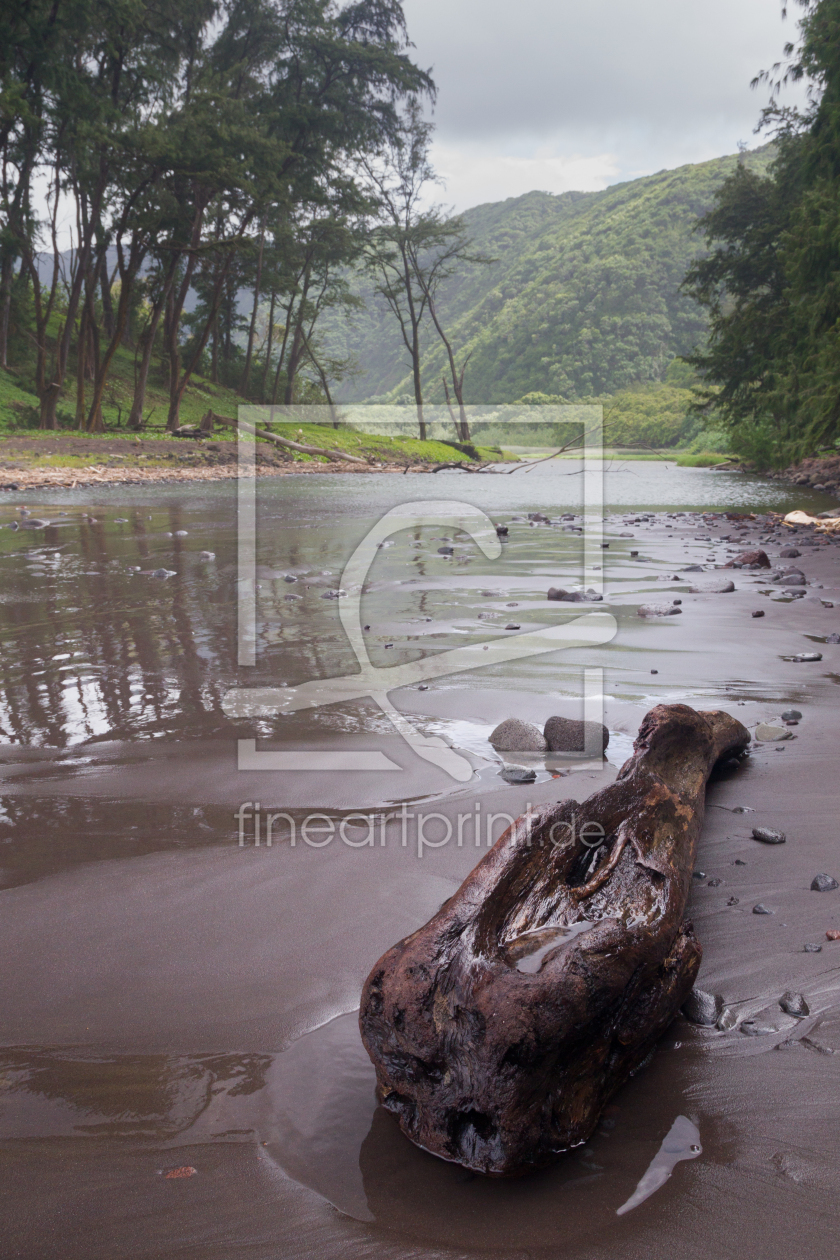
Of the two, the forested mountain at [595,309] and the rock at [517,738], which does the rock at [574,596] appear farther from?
the forested mountain at [595,309]

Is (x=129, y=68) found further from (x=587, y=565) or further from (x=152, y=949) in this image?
(x=152, y=949)

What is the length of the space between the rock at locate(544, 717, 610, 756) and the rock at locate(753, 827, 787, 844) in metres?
0.77

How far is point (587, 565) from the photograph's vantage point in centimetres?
792

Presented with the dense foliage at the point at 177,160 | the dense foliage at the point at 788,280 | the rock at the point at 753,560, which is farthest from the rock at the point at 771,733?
the dense foliage at the point at 177,160

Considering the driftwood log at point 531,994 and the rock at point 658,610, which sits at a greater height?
the rock at point 658,610

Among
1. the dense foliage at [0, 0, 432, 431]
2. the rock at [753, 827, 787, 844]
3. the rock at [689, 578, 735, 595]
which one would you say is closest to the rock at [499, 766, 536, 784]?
the rock at [753, 827, 787, 844]

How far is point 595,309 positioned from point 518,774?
9081 centimetres

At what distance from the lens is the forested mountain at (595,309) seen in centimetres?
8206

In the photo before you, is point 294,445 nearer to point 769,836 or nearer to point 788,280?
point 788,280

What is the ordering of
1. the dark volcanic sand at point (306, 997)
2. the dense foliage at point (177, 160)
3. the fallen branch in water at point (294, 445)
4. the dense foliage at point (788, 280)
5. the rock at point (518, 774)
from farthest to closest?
the fallen branch in water at point (294, 445) → the dense foliage at point (177, 160) → the dense foliage at point (788, 280) → the rock at point (518, 774) → the dark volcanic sand at point (306, 997)

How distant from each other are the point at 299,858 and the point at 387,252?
45.4 meters

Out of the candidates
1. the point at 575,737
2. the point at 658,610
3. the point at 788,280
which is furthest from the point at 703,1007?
the point at 788,280

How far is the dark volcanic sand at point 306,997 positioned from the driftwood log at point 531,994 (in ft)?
0.20

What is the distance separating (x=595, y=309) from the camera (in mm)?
85500
